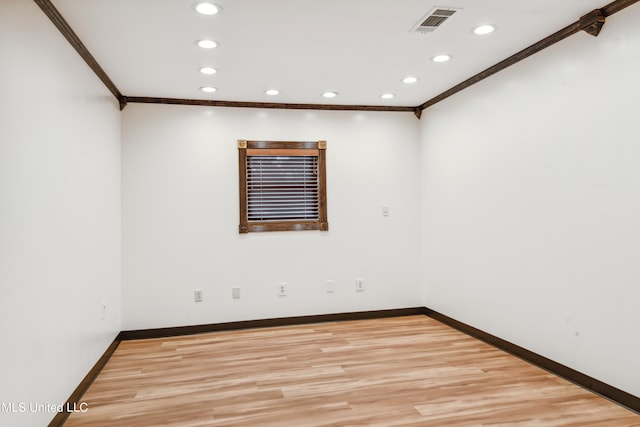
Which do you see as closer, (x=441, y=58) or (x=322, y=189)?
(x=441, y=58)

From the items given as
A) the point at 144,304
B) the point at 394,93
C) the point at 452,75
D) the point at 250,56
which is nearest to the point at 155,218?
the point at 144,304

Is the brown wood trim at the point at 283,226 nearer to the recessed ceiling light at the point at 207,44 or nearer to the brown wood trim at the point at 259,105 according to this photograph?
the brown wood trim at the point at 259,105

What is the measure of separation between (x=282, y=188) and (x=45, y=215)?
275 centimetres

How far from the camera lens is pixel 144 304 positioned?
4500 mm

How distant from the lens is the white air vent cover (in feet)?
8.93

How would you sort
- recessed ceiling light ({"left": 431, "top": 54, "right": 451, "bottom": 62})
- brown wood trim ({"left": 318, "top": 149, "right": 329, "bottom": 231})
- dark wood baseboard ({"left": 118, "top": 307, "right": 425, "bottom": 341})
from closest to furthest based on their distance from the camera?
recessed ceiling light ({"left": 431, "top": 54, "right": 451, "bottom": 62}), dark wood baseboard ({"left": 118, "top": 307, "right": 425, "bottom": 341}), brown wood trim ({"left": 318, "top": 149, "right": 329, "bottom": 231})

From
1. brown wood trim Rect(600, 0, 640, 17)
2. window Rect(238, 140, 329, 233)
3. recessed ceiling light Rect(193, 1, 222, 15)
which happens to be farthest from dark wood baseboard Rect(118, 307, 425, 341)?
brown wood trim Rect(600, 0, 640, 17)

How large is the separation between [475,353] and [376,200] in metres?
2.05

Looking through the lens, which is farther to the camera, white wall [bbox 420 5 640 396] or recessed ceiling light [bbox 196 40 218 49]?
recessed ceiling light [bbox 196 40 218 49]

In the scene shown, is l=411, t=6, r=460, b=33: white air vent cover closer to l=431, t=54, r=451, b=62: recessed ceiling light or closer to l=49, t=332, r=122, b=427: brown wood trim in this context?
l=431, t=54, r=451, b=62: recessed ceiling light

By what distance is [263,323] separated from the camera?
4.78 m

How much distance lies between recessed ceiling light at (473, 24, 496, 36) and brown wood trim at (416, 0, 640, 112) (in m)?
0.49

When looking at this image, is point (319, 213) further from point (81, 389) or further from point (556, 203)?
point (81, 389)

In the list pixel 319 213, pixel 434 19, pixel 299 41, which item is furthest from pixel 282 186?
pixel 434 19
